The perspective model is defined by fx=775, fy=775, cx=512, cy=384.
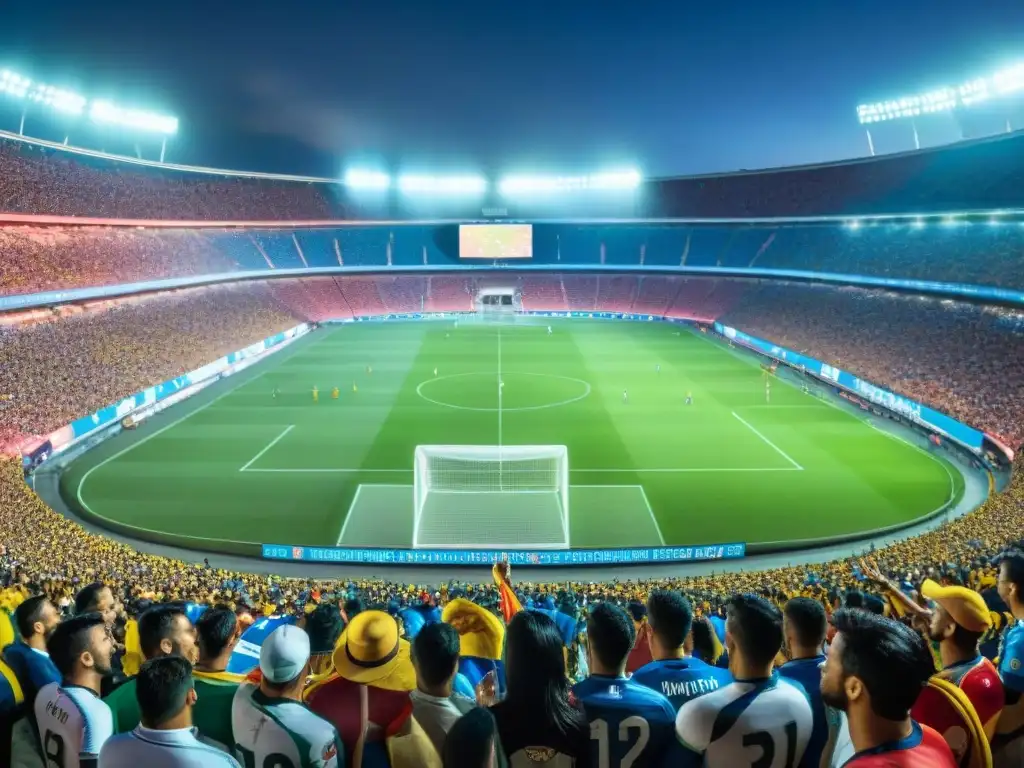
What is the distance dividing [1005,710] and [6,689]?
19.8 ft

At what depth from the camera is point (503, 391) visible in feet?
139

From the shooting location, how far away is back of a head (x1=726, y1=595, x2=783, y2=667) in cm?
383

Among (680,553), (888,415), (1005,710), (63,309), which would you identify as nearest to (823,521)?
(680,553)

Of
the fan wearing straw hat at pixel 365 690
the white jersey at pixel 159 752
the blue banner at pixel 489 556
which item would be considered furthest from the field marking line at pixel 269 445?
the white jersey at pixel 159 752

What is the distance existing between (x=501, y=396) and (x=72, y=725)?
1434 inches

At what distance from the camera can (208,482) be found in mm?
27484

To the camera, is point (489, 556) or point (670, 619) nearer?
point (670, 619)

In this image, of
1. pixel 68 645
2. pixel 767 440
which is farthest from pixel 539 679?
pixel 767 440

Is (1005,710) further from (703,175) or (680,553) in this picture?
(703,175)

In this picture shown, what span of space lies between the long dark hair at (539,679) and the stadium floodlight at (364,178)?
9307 cm

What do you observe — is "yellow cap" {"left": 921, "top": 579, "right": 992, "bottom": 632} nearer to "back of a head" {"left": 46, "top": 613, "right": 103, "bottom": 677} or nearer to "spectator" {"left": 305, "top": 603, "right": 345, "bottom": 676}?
"spectator" {"left": 305, "top": 603, "right": 345, "bottom": 676}

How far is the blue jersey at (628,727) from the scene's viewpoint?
3.65m

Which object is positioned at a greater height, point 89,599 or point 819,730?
point 819,730

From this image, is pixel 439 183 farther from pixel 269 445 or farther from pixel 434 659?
pixel 434 659
